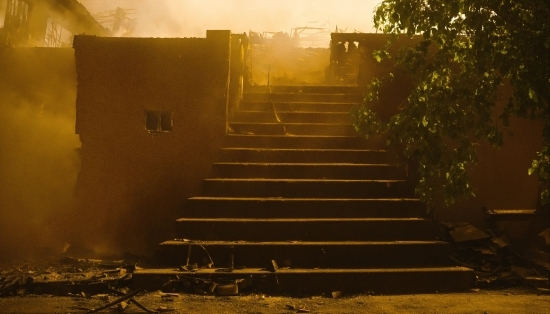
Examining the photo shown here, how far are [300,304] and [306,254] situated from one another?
947 millimetres

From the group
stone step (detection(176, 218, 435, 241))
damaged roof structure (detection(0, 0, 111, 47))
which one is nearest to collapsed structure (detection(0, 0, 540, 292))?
stone step (detection(176, 218, 435, 241))

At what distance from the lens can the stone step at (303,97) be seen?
9.93 meters

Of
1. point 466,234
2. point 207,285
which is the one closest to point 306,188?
point 207,285

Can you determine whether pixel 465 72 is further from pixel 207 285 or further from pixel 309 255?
pixel 207 285

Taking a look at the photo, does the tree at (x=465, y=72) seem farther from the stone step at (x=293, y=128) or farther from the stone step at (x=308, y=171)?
the stone step at (x=293, y=128)

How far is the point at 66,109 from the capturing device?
30.9ft

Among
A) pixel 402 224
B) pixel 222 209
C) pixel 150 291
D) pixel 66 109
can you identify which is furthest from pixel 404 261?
pixel 66 109

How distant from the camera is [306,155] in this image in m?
7.88

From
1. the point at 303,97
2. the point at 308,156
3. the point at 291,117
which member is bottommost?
the point at 308,156

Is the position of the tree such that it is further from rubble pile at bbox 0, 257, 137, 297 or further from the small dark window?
rubble pile at bbox 0, 257, 137, 297

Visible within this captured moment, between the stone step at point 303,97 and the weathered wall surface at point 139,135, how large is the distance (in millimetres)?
2507

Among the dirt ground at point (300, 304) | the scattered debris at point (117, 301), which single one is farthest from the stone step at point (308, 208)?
the scattered debris at point (117, 301)

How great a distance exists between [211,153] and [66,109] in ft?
13.2

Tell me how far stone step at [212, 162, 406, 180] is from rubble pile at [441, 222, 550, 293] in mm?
1382
